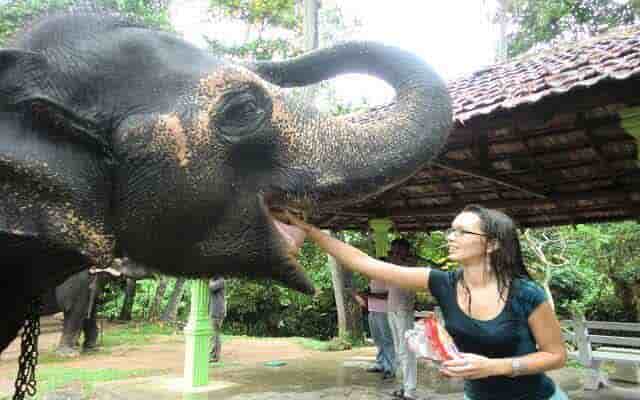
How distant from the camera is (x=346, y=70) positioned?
1.57 meters

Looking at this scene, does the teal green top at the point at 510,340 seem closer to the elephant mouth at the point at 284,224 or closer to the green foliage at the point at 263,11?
the elephant mouth at the point at 284,224

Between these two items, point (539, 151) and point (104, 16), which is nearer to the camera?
point (104, 16)

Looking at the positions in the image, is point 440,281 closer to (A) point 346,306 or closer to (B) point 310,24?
(B) point 310,24

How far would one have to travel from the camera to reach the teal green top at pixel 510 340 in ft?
6.68

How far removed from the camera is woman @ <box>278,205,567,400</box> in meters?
1.99

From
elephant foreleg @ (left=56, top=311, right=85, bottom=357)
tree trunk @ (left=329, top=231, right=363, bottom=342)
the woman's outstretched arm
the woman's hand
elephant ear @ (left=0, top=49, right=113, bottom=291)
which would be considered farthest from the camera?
tree trunk @ (left=329, top=231, right=363, bottom=342)

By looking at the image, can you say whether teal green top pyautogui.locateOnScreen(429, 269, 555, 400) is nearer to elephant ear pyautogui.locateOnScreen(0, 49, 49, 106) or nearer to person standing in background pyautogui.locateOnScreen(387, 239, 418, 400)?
elephant ear pyautogui.locateOnScreen(0, 49, 49, 106)

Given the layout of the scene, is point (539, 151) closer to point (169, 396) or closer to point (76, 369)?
point (169, 396)

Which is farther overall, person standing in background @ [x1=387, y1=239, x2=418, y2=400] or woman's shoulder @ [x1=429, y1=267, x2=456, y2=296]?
person standing in background @ [x1=387, y1=239, x2=418, y2=400]

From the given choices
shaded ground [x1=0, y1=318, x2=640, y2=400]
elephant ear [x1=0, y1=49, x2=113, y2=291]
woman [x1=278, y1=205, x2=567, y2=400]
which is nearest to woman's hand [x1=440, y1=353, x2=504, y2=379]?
woman [x1=278, y1=205, x2=567, y2=400]

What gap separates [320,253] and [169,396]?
8.04 m

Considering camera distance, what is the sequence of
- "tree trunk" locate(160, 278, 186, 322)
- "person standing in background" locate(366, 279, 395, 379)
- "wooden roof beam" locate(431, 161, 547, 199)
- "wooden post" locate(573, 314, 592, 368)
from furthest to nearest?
1. "tree trunk" locate(160, 278, 186, 322)
2. "person standing in background" locate(366, 279, 395, 379)
3. "wooden post" locate(573, 314, 592, 368)
4. "wooden roof beam" locate(431, 161, 547, 199)

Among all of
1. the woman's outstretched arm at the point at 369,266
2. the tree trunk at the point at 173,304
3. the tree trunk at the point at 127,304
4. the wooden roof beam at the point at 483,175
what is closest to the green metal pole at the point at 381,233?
the wooden roof beam at the point at 483,175

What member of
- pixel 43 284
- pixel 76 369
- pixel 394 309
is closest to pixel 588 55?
pixel 394 309
